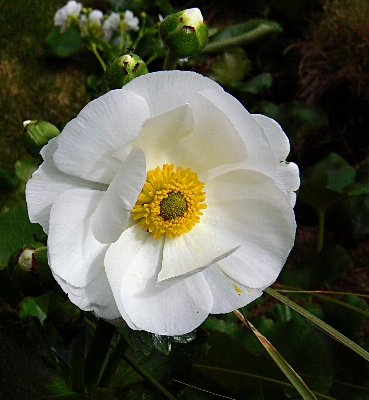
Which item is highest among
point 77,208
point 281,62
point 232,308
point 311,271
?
point 77,208

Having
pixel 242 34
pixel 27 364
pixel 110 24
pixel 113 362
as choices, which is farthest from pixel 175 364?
pixel 242 34

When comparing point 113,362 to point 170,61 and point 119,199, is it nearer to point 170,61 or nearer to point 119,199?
point 119,199

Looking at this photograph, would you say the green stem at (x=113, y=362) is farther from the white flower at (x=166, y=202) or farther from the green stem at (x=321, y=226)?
the green stem at (x=321, y=226)

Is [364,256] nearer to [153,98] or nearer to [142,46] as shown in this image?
[142,46]

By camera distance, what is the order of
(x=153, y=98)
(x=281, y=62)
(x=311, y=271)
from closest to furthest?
(x=153, y=98)
(x=311, y=271)
(x=281, y=62)

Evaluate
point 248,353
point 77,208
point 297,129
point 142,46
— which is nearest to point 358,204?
point 297,129

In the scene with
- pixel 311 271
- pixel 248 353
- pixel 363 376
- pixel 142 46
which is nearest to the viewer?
pixel 248 353
